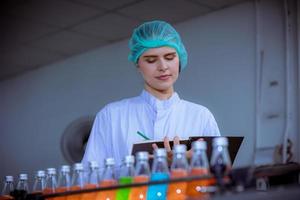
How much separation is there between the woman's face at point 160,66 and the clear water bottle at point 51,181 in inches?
24.0

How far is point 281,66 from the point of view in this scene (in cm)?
397

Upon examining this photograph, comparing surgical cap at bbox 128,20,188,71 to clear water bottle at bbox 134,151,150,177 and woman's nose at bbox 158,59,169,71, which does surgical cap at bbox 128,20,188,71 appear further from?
clear water bottle at bbox 134,151,150,177

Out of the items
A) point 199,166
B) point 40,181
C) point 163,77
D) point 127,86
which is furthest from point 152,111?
point 127,86

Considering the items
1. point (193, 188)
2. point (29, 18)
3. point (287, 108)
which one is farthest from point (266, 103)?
point (193, 188)

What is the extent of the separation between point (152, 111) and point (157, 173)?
2.75 ft

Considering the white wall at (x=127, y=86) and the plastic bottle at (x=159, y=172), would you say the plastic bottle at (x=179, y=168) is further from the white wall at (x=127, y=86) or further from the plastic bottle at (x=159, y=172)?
the white wall at (x=127, y=86)

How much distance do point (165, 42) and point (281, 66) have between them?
2157 mm

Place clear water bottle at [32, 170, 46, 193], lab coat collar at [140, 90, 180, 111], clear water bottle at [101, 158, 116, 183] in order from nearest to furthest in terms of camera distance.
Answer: clear water bottle at [101, 158, 116, 183] → clear water bottle at [32, 170, 46, 193] → lab coat collar at [140, 90, 180, 111]

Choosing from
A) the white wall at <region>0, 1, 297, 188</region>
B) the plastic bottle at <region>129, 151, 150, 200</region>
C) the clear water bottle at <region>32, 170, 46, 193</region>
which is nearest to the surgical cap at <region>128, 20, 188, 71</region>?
the clear water bottle at <region>32, 170, 46, 193</region>

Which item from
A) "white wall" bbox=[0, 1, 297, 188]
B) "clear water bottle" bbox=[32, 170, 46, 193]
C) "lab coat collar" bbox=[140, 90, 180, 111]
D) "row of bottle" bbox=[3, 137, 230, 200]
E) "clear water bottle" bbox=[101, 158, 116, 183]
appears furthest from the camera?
"white wall" bbox=[0, 1, 297, 188]

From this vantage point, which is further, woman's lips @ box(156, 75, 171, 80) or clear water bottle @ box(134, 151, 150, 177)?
woman's lips @ box(156, 75, 171, 80)

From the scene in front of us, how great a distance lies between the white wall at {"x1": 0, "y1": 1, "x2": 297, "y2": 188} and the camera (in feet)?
13.6

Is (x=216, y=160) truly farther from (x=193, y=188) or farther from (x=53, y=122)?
(x=53, y=122)

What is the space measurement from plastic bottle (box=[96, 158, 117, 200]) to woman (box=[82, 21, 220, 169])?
57 cm
